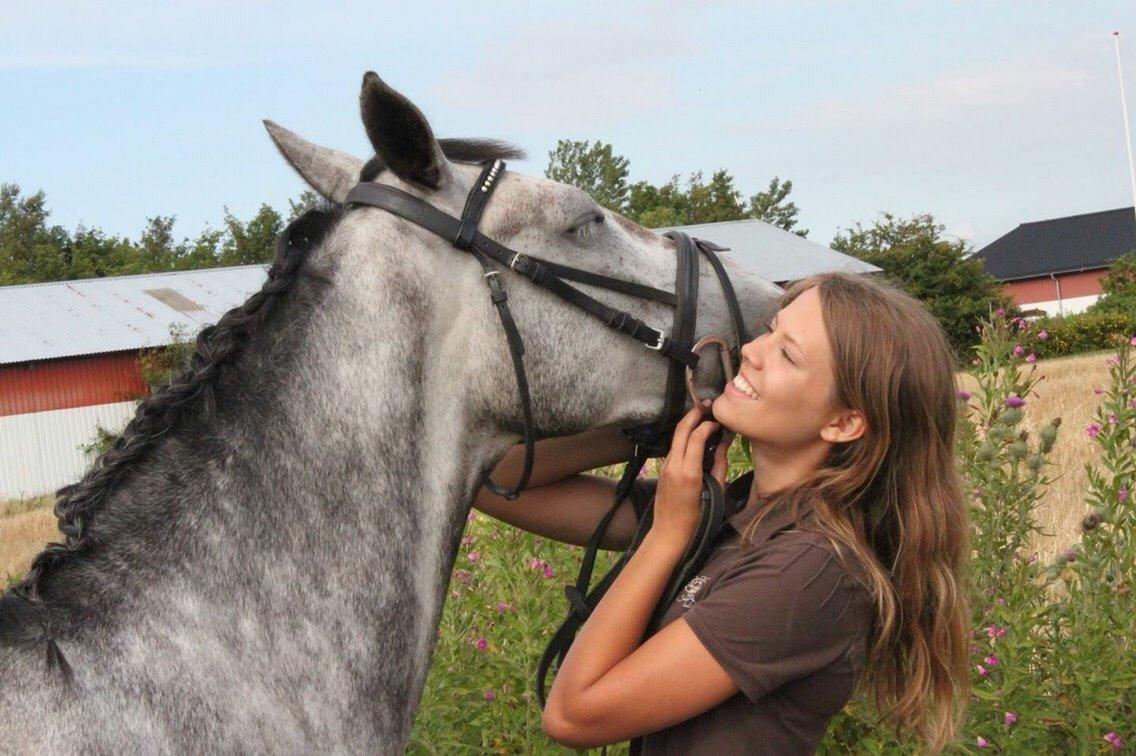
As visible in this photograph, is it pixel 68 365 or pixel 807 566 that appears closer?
pixel 807 566

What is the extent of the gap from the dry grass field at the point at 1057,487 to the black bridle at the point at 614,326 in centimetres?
229

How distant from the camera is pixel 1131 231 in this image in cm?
7388

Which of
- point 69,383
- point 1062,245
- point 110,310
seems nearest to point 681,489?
point 69,383

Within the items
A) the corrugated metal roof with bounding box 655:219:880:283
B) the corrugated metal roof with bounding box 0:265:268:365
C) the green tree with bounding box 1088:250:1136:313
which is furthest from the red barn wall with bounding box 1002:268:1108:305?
the corrugated metal roof with bounding box 0:265:268:365

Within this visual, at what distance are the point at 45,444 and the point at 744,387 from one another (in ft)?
103

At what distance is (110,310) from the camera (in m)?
34.1

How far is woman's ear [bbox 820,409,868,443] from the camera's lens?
2.70 metres

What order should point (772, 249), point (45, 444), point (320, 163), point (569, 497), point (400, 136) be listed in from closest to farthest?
point (400, 136) → point (320, 163) → point (569, 497) → point (45, 444) → point (772, 249)

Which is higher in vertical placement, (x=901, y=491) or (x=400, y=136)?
(x=400, y=136)

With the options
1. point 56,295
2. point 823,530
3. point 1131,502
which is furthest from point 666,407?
point 56,295

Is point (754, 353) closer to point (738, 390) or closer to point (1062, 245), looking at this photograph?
point (738, 390)

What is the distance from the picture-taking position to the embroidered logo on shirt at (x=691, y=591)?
2.61 meters

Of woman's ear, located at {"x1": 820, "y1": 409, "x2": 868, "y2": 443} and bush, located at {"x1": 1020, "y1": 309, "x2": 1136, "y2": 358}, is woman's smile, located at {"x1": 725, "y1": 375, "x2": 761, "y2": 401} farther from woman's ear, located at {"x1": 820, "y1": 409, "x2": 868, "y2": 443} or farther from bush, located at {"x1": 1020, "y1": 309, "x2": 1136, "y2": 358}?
bush, located at {"x1": 1020, "y1": 309, "x2": 1136, "y2": 358}

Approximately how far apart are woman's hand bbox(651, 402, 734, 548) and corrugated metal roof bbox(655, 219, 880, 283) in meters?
36.1
